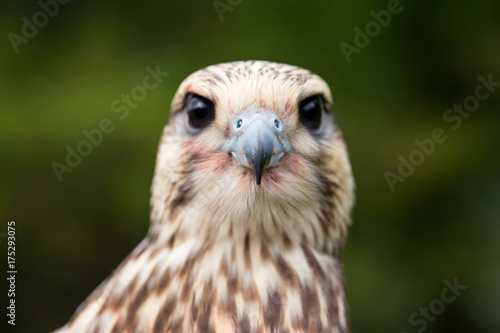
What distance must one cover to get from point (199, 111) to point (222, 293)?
637mm

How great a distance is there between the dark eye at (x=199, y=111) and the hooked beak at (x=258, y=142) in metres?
0.17

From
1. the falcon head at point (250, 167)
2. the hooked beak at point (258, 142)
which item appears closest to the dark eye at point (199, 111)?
the falcon head at point (250, 167)

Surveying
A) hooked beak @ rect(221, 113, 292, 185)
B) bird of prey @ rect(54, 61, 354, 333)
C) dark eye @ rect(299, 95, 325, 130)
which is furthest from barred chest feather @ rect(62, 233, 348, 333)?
dark eye @ rect(299, 95, 325, 130)

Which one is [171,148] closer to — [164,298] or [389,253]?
[164,298]

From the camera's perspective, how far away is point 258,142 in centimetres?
186

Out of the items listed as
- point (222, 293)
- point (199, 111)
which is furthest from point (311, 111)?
point (222, 293)

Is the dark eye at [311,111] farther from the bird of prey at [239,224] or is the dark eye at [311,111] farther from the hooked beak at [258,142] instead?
the hooked beak at [258,142]

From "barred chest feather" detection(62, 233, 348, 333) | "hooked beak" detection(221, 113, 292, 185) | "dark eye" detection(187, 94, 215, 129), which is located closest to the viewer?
"hooked beak" detection(221, 113, 292, 185)

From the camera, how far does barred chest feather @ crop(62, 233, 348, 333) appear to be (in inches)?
77.7

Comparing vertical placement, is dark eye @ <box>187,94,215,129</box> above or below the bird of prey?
above

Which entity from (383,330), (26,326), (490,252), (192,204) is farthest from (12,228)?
(490,252)

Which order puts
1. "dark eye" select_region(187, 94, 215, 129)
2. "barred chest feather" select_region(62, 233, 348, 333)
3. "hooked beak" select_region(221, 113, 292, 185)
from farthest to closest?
"dark eye" select_region(187, 94, 215, 129), "barred chest feather" select_region(62, 233, 348, 333), "hooked beak" select_region(221, 113, 292, 185)

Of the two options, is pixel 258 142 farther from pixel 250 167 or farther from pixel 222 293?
pixel 222 293

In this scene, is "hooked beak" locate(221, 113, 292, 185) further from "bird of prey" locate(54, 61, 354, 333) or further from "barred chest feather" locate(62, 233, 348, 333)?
"barred chest feather" locate(62, 233, 348, 333)
